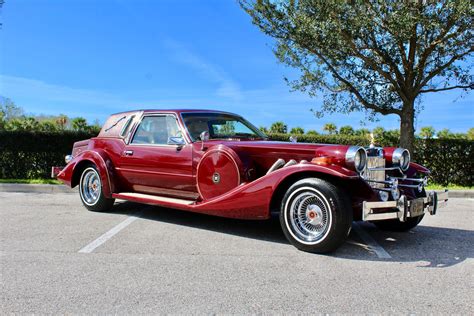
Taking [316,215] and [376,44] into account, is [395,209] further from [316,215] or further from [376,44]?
[376,44]

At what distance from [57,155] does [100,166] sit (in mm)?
5442

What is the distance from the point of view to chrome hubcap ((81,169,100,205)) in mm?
6344

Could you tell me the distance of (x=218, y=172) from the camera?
4.83m

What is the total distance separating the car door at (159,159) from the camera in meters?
5.33

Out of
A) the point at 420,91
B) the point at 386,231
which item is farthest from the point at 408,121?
the point at 386,231

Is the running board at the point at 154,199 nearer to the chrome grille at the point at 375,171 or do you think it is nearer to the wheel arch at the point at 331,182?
the wheel arch at the point at 331,182

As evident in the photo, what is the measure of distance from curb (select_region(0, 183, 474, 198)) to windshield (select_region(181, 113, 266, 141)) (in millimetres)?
5000

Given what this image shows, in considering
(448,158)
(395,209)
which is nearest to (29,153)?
(395,209)

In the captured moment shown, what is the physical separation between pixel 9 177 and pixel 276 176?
932cm

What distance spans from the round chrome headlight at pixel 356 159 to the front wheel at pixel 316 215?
1.14ft

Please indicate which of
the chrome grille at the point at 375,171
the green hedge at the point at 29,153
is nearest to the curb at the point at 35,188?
the green hedge at the point at 29,153

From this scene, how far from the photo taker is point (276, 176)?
168 inches

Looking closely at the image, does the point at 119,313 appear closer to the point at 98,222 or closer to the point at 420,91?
the point at 98,222

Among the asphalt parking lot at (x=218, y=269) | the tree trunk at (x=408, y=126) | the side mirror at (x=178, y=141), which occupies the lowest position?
the asphalt parking lot at (x=218, y=269)
